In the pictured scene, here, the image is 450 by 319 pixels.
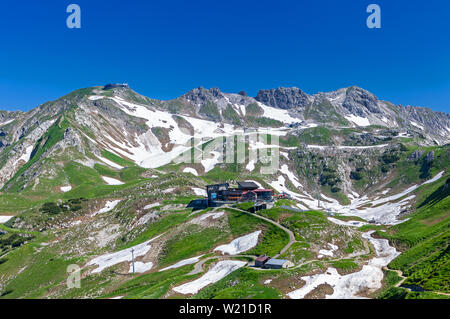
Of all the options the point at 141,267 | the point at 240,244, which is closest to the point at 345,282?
the point at 240,244

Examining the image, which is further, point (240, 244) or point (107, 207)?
point (107, 207)

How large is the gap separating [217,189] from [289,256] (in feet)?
196

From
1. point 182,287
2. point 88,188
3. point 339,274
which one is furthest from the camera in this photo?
point 88,188

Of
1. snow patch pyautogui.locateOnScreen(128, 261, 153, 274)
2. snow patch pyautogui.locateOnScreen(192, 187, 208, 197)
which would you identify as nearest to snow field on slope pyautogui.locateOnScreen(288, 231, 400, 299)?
snow patch pyautogui.locateOnScreen(128, 261, 153, 274)

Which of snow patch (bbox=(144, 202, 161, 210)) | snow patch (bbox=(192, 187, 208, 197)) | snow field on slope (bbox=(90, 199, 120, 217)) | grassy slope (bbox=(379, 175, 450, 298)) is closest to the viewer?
A: grassy slope (bbox=(379, 175, 450, 298))

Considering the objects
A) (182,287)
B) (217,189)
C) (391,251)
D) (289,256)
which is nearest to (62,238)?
(217,189)

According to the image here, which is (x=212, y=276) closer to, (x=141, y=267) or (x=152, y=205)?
(x=141, y=267)

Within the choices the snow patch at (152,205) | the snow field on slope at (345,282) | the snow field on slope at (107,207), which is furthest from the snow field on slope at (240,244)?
the snow field on slope at (107,207)

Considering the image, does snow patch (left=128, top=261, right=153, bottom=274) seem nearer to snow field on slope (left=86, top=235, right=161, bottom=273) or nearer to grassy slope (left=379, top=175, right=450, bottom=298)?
snow field on slope (left=86, top=235, right=161, bottom=273)

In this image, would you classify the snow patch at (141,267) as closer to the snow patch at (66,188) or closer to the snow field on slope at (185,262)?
the snow field on slope at (185,262)
